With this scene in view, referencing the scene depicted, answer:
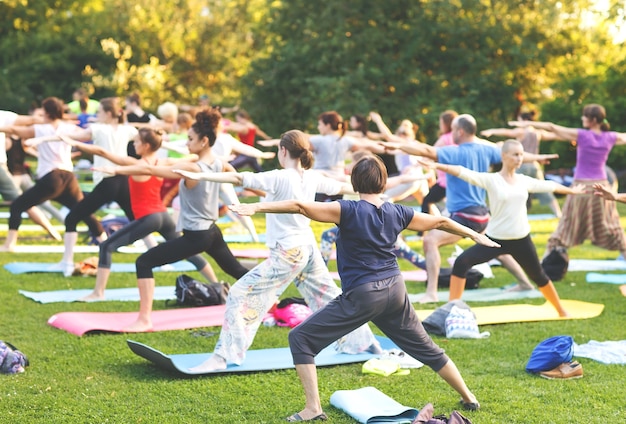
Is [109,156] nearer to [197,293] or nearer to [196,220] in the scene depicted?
[196,220]

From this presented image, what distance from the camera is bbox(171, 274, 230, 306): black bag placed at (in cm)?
915

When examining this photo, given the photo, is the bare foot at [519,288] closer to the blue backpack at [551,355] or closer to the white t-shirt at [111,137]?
the blue backpack at [551,355]

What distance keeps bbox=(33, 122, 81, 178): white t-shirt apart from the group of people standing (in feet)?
0.05

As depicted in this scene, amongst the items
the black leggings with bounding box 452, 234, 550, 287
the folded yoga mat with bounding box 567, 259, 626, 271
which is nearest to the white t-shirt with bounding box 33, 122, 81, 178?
the black leggings with bounding box 452, 234, 550, 287

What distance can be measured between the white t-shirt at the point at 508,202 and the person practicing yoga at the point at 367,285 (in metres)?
2.88

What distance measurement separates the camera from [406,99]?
2727cm

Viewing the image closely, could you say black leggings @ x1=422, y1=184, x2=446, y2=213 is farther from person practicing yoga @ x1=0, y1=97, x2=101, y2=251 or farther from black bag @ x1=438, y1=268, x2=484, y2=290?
person practicing yoga @ x1=0, y1=97, x2=101, y2=251

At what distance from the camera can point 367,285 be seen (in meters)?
5.30

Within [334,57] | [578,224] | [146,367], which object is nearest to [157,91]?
[334,57]

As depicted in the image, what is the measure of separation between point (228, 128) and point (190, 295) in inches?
383

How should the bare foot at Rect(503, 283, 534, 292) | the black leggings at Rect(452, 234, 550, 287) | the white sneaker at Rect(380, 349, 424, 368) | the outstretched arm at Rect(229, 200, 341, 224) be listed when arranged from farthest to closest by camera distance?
1. the bare foot at Rect(503, 283, 534, 292)
2. the black leggings at Rect(452, 234, 550, 287)
3. the white sneaker at Rect(380, 349, 424, 368)
4. the outstretched arm at Rect(229, 200, 341, 224)

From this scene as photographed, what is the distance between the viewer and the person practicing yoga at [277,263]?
6.54m

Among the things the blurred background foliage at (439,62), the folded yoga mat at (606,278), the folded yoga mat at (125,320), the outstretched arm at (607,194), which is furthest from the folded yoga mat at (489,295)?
the blurred background foliage at (439,62)

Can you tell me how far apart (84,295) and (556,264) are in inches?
225
